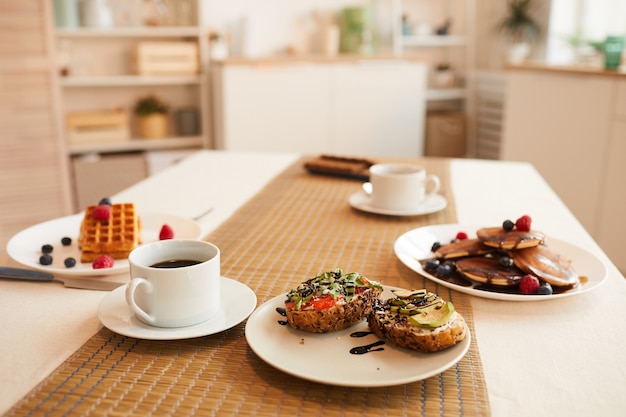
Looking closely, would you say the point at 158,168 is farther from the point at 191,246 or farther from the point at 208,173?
the point at 191,246

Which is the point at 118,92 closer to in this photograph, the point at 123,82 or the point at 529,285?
the point at 123,82

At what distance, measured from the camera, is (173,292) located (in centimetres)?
74

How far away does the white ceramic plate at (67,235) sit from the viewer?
961mm

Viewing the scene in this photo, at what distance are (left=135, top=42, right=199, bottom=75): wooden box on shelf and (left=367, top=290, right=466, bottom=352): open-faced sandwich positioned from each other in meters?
3.42

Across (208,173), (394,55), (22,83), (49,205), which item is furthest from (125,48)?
(208,173)

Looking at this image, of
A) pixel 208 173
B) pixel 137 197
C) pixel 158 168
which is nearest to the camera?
pixel 137 197

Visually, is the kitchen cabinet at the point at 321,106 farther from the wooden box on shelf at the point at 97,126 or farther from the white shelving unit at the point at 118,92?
the wooden box on shelf at the point at 97,126

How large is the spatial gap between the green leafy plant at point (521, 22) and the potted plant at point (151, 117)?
2636mm

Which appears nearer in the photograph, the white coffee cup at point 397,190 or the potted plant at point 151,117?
the white coffee cup at point 397,190

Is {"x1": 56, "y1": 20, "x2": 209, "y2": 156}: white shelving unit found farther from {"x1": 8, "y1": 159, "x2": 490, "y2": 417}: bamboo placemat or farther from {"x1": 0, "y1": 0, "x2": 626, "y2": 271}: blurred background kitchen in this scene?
{"x1": 8, "y1": 159, "x2": 490, "y2": 417}: bamboo placemat

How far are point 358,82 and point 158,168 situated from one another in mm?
1453

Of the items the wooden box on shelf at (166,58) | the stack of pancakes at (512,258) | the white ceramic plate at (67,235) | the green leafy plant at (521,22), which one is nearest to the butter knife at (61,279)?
the white ceramic plate at (67,235)

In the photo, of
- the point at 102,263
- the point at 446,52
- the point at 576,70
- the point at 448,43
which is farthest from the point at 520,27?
the point at 102,263

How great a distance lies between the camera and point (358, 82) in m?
4.15
